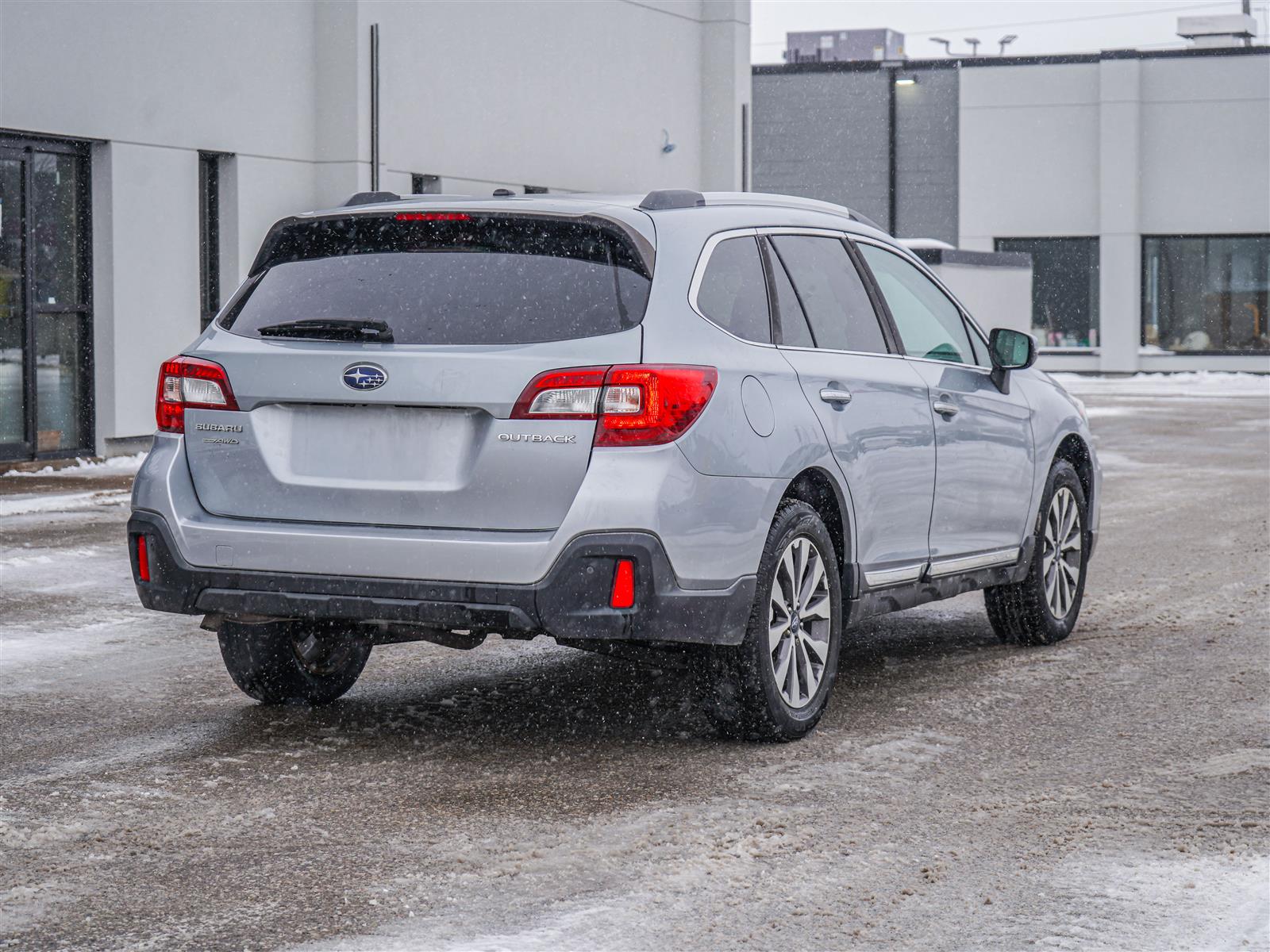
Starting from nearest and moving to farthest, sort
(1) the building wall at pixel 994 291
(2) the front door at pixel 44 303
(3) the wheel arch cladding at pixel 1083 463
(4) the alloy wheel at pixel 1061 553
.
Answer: (4) the alloy wheel at pixel 1061 553
(3) the wheel arch cladding at pixel 1083 463
(2) the front door at pixel 44 303
(1) the building wall at pixel 994 291

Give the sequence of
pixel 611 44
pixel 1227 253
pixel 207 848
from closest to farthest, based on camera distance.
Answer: pixel 207 848 → pixel 611 44 → pixel 1227 253

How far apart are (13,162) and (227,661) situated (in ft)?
37.9

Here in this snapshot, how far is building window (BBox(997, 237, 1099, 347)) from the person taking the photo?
44.5 metres

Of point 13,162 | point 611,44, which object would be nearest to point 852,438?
point 13,162

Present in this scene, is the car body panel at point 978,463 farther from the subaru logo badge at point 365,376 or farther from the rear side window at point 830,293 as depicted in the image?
the subaru logo badge at point 365,376

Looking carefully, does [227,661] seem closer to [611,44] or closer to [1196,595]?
[1196,595]

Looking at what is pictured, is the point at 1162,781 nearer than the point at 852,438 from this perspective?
Yes

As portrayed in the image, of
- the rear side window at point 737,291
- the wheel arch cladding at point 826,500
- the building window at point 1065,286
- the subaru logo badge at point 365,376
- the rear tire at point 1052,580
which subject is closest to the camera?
the subaru logo badge at point 365,376

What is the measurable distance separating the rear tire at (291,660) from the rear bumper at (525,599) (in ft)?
1.86

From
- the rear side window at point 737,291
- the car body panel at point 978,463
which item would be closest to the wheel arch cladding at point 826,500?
the rear side window at point 737,291

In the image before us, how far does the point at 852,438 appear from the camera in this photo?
6621 mm

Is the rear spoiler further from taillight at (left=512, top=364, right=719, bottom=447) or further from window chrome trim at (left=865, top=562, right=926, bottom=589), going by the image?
window chrome trim at (left=865, top=562, right=926, bottom=589)

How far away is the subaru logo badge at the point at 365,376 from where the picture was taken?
578 cm

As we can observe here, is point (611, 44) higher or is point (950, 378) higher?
point (611, 44)
